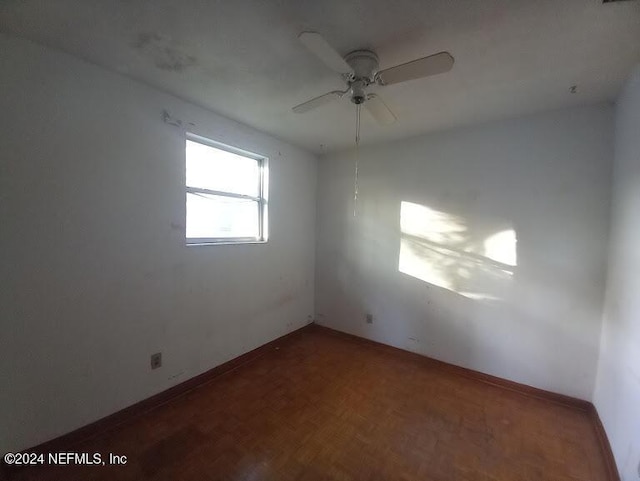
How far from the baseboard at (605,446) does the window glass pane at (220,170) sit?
11.1 feet

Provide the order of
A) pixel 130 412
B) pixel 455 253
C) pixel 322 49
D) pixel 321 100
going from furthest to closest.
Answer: pixel 455 253 → pixel 130 412 → pixel 321 100 → pixel 322 49

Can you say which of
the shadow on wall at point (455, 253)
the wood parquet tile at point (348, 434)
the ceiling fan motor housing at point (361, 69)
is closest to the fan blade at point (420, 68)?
the ceiling fan motor housing at point (361, 69)

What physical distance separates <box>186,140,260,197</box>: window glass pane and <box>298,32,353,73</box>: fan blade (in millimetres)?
1542

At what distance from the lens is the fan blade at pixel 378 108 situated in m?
1.55

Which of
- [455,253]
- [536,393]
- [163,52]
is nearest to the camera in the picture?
[163,52]

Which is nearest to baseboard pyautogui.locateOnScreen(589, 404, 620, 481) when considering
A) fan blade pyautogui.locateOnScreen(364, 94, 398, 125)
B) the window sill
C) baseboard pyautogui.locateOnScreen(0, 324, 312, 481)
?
fan blade pyautogui.locateOnScreen(364, 94, 398, 125)

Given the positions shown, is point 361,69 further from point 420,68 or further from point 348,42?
point 420,68

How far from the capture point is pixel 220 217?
2469 millimetres

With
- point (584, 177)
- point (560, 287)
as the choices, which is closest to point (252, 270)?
point (560, 287)

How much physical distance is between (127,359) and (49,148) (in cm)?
147

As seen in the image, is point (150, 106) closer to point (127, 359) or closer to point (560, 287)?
point (127, 359)

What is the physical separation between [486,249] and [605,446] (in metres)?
1.48

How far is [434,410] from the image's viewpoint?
6.37ft

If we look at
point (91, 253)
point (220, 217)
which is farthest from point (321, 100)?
point (91, 253)
